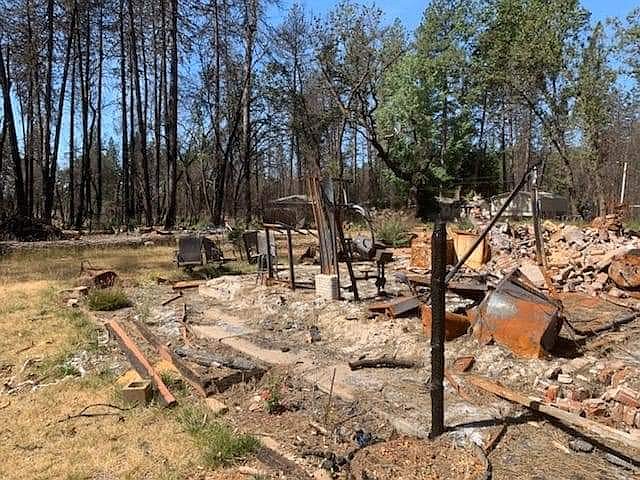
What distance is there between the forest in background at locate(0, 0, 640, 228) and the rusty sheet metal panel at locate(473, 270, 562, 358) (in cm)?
1226

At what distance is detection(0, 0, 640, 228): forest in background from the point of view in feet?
66.3

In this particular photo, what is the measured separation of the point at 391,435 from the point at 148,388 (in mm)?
2072

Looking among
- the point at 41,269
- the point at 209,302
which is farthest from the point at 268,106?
the point at 209,302

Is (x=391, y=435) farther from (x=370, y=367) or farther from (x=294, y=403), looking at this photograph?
(x=370, y=367)

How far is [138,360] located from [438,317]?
3.23 m

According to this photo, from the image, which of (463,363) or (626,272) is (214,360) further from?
(626,272)

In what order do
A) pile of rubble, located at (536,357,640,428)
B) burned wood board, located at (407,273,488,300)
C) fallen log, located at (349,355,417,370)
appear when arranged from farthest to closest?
1. burned wood board, located at (407,273,488,300)
2. fallen log, located at (349,355,417,370)
3. pile of rubble, located at (536,357,640,428)

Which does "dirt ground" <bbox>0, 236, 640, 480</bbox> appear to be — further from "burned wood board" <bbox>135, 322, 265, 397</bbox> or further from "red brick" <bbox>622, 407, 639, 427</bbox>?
"red brick" <bbox>622, 407, 639, 427</bbox>

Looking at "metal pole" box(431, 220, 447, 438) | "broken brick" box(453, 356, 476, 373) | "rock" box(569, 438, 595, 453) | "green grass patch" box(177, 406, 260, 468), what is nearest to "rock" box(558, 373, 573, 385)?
"broken brick" box(453, 356, 476, 373)

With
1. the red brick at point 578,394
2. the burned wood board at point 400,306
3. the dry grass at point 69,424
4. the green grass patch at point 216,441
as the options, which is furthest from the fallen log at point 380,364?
the dry grass at point 69,424

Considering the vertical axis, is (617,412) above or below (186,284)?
below

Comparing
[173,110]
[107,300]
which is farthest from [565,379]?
[173,110]

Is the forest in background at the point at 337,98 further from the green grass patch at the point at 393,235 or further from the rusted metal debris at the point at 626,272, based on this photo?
the rusted metal debris at the point at 626,272

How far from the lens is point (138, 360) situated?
4.93 m
